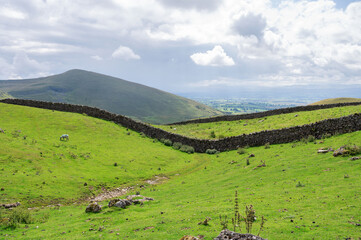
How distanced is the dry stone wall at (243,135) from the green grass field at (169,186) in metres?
2.17

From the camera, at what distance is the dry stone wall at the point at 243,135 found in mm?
30812

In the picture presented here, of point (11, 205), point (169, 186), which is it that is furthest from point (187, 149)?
point (11, 205)

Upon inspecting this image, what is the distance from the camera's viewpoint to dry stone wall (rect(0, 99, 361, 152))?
101 feet

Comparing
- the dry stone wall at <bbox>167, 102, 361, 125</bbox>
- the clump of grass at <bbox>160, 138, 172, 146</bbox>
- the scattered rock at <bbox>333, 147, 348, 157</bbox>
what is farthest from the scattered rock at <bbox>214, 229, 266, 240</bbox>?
the dry stone wall at <bbox>167, 102, 361, 125</bbox>

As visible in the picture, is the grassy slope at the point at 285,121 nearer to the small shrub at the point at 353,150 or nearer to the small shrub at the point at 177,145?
the small shrub at the point at 177,145

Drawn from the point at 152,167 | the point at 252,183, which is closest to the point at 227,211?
the point at 252,183

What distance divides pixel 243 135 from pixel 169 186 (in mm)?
19360

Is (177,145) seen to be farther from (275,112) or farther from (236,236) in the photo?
(236,236)

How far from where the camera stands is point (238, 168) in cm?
2814

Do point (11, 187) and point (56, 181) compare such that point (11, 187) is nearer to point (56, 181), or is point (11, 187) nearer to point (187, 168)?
point (56, 181)

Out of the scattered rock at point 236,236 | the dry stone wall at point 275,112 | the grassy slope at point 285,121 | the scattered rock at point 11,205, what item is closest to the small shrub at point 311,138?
A: the grassy slope at point 285,121

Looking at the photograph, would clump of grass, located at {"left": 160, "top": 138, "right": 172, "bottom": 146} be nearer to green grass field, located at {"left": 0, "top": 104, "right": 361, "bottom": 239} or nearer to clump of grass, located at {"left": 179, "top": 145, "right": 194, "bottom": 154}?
clump of grass, located at {"left": 179, "top": 145, "right": 194, "bottom": 154}

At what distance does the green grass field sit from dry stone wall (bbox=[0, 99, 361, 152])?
2.17 m

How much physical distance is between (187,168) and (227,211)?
68.2 feet
